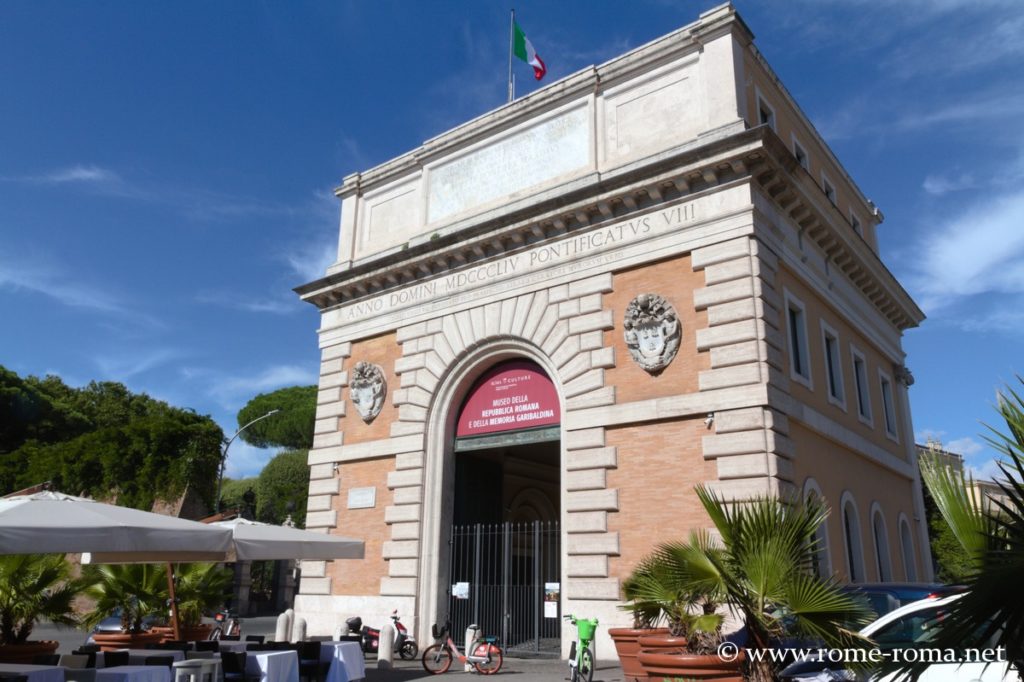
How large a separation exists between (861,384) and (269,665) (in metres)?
16.0

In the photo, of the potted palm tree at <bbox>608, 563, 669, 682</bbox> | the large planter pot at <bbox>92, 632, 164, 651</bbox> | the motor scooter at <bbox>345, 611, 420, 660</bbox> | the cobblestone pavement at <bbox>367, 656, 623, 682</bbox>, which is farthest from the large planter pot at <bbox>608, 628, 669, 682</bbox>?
the large planter pot at <bbox>92, 632, 164, 651</bbox>

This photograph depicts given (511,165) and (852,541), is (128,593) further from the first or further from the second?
(852,541)

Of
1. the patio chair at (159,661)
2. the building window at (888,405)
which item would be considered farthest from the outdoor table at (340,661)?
the building window at (888,405)

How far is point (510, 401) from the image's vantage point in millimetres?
18141

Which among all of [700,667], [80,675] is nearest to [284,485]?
[80,675]

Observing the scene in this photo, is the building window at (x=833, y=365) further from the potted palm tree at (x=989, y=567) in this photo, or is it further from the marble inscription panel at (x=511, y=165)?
the potted palm tree at (x=989, y=567)

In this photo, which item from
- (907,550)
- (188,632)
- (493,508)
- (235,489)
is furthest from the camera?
(235,489)

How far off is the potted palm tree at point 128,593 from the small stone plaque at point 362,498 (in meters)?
5.40

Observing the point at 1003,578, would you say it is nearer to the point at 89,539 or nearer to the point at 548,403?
the point at 89,539

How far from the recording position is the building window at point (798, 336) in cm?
1589

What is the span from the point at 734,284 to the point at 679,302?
114 centimetres

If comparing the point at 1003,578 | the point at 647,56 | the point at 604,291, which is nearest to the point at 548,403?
the point at 604,291

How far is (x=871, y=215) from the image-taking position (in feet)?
83.7

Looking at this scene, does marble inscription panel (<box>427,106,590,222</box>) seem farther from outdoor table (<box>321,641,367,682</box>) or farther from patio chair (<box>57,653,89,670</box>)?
patio chair (<box>57,653,89,670</box>)
